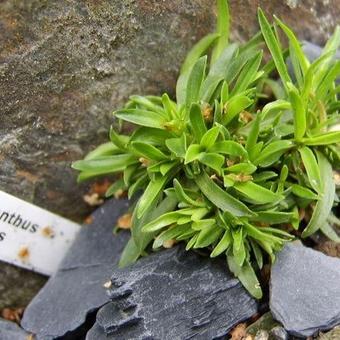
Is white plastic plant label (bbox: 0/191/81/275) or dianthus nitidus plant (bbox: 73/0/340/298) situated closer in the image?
dianthus nitidus plant (bbox: 73/0/340/298)

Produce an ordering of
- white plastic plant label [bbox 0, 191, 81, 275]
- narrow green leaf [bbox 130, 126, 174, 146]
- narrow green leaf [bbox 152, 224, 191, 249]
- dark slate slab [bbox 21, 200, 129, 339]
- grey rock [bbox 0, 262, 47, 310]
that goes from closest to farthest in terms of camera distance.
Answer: narrow green leaf [bbox 152, 224, 191, 249] < narrow green leaf [bbox 130, 126, 174, 146] < dark slate slab [bbox 21, 200, 129, 339] < white plastic plant label [bbox 0, 191, 81, 275] < grey rock [bbox 0, 262, 47, 310]

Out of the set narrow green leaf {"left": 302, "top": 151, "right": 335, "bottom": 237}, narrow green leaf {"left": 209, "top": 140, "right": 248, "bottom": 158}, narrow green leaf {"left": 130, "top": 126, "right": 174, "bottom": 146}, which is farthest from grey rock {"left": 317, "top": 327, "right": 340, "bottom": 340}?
narrow green leaf {"left": 130, "top": 126, "right": 174, "bottom": 146}

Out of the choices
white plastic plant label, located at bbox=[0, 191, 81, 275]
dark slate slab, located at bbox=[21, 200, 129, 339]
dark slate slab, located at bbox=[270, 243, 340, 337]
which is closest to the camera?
dark slate slab, located at bbox=[270, 243, 340, 337]

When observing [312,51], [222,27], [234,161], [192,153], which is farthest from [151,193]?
[312,51]

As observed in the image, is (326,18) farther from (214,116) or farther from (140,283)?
(140,283)

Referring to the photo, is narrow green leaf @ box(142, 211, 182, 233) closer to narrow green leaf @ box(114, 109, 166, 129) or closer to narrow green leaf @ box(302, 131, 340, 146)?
narrow green leaf @ box(114, 109, 166, 129)

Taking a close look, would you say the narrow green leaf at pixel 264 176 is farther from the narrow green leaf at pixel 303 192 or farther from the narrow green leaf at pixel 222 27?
the narrow green leaf at pixel 222 27

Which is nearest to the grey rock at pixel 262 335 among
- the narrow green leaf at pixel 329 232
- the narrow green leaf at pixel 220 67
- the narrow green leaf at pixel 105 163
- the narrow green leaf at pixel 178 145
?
the narrow green leaf at pixel 329 232

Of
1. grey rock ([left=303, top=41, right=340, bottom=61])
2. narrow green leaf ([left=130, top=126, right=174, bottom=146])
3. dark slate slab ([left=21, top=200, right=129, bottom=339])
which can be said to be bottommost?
dark slate slab ([left=21, top=200, right=129, bottom=339])
